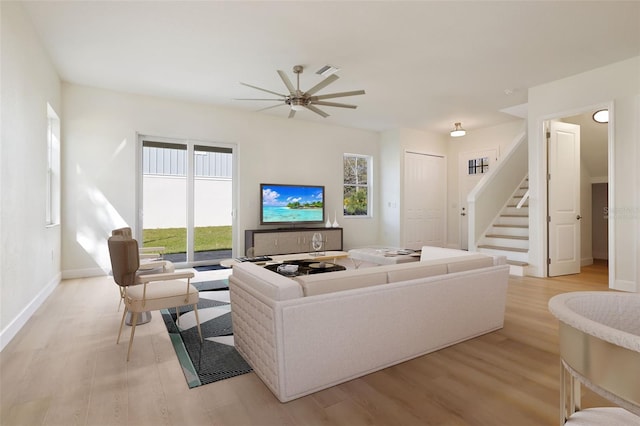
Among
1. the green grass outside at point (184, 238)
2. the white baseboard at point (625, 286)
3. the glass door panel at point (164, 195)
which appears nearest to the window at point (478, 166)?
the white baseboard at point (625, 286)

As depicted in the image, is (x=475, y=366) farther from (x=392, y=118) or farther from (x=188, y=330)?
(x=392, y=118)

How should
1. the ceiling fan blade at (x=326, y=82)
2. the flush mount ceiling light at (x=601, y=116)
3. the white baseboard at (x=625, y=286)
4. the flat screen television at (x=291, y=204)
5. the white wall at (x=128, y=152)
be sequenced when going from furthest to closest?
the flat screen television at (x=291, y=204) → the flush mount ceiling light at (x=601, y=116) → the white wall at (x=128, y=152) → the white baseboard at (x=625, y=286) → the ceiling fan blade at (x=326, y=82)

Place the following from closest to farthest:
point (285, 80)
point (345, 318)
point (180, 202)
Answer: point (345, 318)
point (285, 80)
point (180, 202)

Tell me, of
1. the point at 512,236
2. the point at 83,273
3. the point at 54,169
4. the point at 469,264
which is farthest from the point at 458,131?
the point at 83,273

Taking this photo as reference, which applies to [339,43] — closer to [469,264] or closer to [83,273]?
[469,264]

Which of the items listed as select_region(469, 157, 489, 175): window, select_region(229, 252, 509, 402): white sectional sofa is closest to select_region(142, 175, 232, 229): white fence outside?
select_region(229, 252, 509, 402): white sectional sofa

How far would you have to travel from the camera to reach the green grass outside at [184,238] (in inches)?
229

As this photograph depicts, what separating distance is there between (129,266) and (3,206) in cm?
115

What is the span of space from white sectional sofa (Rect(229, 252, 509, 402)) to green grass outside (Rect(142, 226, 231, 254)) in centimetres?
407

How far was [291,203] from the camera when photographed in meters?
6.83

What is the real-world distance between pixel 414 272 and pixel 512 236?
489cm

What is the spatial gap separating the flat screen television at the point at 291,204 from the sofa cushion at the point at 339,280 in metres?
4.57

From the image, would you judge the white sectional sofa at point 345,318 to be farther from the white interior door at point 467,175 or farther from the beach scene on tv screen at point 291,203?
the white interior door at point 467,175

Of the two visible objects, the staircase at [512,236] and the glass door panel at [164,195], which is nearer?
the staircase at [512,236]
